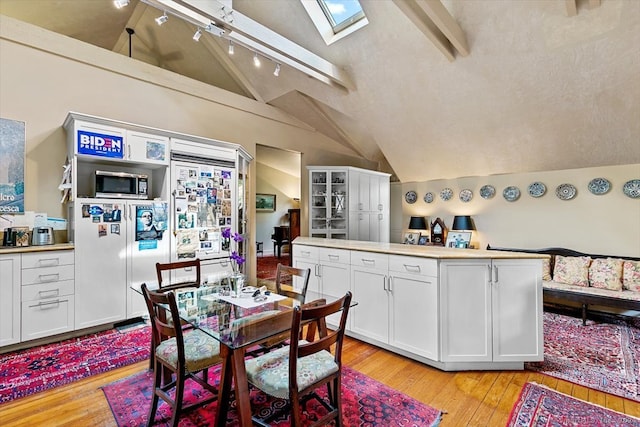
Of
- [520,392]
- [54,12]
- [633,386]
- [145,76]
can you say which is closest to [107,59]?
[145,76]

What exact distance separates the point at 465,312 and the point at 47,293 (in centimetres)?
386

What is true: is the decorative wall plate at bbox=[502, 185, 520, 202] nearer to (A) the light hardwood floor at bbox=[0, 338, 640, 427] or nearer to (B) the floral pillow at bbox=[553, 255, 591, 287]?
(B) the floral pillow at bbox=[553, 255, 591, 287]

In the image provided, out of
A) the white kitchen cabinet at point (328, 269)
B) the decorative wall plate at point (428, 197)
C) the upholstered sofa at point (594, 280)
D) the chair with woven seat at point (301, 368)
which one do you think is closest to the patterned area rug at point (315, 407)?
the chair with woven seat at point (301, 368)

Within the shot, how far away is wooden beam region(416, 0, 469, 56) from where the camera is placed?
2.95m

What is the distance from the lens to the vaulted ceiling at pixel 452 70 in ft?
10.5

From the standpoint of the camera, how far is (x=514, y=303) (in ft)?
8.41

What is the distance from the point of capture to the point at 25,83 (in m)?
3.34

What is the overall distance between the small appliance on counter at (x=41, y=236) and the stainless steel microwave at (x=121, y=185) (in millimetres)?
580

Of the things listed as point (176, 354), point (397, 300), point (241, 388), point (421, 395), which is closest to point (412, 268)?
point (397, 300)

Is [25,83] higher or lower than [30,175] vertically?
higher

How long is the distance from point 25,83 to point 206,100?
2072 mm

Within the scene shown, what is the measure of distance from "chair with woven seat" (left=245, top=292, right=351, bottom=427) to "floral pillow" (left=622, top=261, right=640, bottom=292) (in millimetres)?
4028

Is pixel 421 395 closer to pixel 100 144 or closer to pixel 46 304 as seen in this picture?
pixel 46 304

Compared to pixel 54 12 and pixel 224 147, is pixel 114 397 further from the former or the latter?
pixel 54 12
